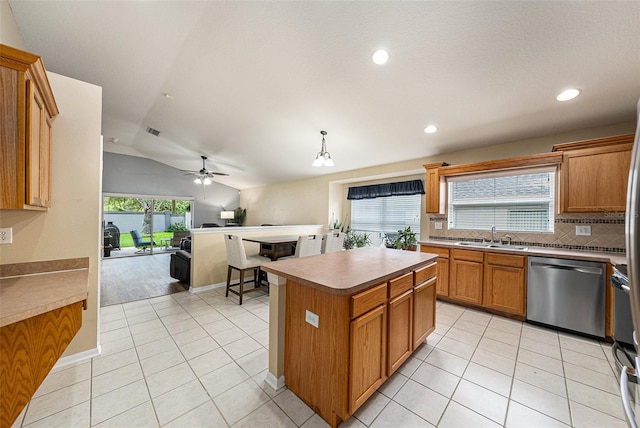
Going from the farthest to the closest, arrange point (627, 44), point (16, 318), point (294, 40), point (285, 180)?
point (285, 180)
point (294, 40)
point (627, 44)
point (16, 318)

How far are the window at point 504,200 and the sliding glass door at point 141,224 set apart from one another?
787cm

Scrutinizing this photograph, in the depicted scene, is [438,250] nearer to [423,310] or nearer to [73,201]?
[423,310]

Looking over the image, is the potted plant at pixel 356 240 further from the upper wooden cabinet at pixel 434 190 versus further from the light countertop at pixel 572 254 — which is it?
the light countertop at pixel 572 254

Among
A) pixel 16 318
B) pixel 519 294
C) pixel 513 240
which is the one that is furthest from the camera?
pixel 513 240

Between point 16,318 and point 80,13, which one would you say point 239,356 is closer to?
point 16,318

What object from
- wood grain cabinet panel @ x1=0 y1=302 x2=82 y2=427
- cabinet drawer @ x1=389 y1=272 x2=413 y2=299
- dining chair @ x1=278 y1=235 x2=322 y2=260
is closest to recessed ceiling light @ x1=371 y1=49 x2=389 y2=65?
cabinet drawer @ x1=389 y1=272 x2=413 y2=299

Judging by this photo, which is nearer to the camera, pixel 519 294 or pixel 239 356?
pixel 239 356

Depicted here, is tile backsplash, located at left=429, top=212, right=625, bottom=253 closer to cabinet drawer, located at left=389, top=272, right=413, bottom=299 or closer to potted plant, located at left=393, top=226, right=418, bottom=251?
potted plant, located at left=393, top=226, right=418, bottom=251

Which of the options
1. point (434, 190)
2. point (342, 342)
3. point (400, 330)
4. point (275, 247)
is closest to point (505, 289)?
point (434, 190)

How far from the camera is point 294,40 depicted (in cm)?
219

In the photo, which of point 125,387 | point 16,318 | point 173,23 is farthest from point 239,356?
point 173,23

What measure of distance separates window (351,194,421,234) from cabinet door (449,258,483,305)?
1560 mm

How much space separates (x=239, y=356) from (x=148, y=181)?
747 cm

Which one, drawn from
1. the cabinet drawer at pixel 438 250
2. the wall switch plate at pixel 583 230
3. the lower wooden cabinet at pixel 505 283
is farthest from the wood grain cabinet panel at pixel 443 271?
the wall switch plate at pixel 583 230
